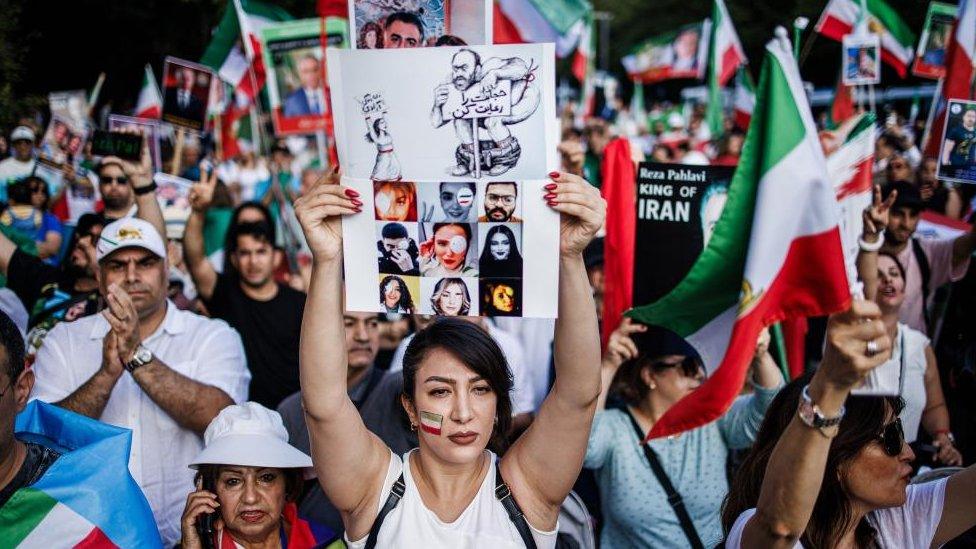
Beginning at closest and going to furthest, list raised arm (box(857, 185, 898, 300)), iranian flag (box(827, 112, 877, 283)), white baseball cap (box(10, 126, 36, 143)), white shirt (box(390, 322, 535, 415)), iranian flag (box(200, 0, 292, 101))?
iranian flag (box(827, 112, 877, 283)) < raised arm (box(857, 185, 898, 300)) < white shirt (box(390, 322, 535, 415)) < iranian flag (box(200, 0, 292, 101)) < white baseball cap (box(10, 126, 36, 143))

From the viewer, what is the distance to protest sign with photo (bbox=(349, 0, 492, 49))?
2.35 metres

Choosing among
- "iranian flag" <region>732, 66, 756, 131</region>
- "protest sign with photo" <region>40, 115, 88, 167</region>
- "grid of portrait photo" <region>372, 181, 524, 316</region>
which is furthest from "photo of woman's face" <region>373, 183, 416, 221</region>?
"iranian flag" <region>732, 66, 756, 131</region>

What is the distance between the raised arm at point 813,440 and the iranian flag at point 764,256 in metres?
0.78

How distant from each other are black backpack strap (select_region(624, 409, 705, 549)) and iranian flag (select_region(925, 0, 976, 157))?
400 cm

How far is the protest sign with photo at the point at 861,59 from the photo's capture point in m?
7.95

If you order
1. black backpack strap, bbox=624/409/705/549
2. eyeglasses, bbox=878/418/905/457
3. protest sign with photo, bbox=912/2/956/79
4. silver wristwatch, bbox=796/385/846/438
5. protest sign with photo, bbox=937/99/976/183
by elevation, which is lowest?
black backpack strap, bbox=624/409/705/549

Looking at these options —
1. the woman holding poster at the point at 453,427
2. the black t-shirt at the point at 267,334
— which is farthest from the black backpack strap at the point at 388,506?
Result: the black t-shirt at the point at 267,334

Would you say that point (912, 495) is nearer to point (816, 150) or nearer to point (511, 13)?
point (816, 150)

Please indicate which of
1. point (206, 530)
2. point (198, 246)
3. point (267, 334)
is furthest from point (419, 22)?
point (198, 246)

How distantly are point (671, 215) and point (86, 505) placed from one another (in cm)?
258

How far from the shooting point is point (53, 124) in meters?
7.89

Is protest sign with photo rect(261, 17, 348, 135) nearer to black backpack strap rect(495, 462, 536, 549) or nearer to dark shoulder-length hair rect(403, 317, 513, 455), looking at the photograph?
dark shoulder-length hair rect(403, 317, 513, 455)

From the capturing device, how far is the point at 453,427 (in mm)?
2402

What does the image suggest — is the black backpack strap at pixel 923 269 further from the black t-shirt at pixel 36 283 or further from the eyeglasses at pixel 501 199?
the black t-shirt at pixel 36 283
